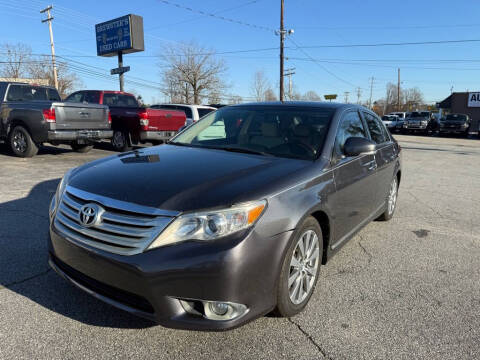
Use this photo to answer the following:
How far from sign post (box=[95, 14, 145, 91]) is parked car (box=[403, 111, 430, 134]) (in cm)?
2191

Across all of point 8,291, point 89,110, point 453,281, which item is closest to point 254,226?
point 8,291

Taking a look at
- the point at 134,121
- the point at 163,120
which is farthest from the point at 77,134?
the point at 163,120

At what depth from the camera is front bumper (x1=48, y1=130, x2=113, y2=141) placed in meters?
8.63

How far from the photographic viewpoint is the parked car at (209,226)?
2.06 metres

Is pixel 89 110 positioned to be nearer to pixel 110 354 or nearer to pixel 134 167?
pixel 134 167

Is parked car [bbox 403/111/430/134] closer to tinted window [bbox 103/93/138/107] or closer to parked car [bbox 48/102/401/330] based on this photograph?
tinted window [bbox 103/93/138/107]

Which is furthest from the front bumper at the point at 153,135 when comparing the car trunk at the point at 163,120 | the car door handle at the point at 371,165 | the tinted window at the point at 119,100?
the car door handle at the point at 371,165

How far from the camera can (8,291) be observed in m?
2.83

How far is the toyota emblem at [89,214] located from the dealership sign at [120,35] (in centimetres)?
2074

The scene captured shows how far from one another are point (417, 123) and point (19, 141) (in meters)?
28.8

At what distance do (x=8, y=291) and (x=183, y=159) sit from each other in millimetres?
1732

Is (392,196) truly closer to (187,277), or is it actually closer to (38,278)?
(187,277)

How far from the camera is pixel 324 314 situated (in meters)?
2.72

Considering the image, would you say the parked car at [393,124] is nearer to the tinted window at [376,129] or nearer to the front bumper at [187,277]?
the tinted window at [376,129]
